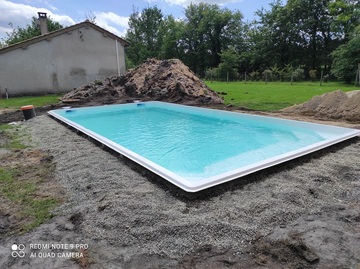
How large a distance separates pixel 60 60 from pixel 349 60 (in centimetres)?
1712

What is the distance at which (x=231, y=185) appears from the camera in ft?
9.66

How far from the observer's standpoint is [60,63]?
47.4 feet

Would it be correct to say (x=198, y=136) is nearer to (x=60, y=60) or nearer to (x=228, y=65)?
(x=60, y=60)

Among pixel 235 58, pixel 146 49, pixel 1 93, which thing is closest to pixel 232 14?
pixel 235 58

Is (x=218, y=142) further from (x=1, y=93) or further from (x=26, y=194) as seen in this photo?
(x=1, y=93)

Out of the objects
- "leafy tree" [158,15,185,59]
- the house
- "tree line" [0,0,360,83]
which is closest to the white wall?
the house

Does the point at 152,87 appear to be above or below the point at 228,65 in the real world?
below

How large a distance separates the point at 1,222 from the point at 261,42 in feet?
98.0

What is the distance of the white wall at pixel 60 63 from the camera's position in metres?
13.2

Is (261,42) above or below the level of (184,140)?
above

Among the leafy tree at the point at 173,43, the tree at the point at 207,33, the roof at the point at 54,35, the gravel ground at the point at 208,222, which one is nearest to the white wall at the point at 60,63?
the roof at the point at 54,35

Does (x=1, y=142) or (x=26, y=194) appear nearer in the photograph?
(x=26, y=194)

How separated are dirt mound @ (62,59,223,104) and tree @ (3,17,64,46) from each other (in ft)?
84.4

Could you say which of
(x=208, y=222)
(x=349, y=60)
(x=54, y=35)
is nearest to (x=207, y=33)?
(x=349, y=60)
